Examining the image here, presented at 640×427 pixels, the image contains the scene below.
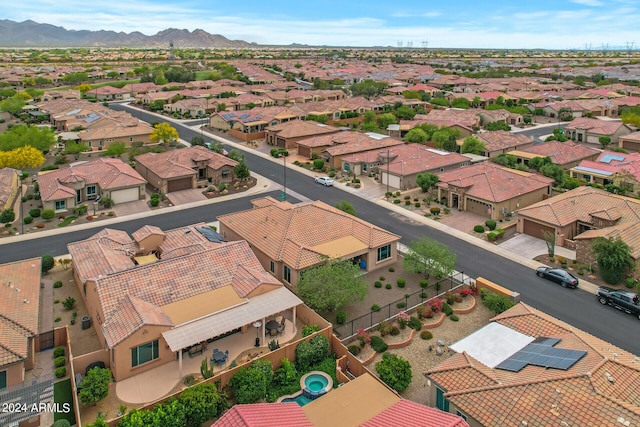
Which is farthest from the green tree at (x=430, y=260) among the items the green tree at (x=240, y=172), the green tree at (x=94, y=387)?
the green tree at (x=240, y=172)

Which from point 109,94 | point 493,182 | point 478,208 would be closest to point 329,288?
point 478,208

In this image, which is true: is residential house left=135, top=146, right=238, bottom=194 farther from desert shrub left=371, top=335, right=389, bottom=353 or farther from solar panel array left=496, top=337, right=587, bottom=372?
solar panel array left=496, top=337, right=587, bottom=372

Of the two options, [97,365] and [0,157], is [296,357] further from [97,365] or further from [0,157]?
[0,157]

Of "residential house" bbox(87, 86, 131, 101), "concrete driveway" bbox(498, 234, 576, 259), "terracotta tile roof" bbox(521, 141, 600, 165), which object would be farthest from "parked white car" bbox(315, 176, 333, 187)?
"residential house" bbox(87, 86, 131, 101)

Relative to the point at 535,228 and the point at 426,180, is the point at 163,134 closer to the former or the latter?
the point at 426,180

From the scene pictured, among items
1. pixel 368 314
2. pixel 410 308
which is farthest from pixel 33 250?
pixel 410 308

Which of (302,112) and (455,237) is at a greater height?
(302,112)
